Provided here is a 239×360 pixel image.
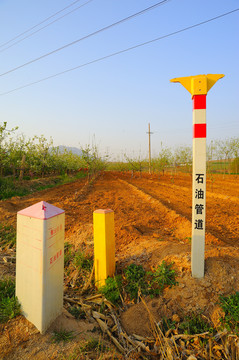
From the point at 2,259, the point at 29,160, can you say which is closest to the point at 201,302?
the point at 2,259

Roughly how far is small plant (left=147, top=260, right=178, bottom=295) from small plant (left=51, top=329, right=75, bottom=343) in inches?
44.3

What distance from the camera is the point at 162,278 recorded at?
3.01 meters

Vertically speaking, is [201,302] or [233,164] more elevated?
[233,164]

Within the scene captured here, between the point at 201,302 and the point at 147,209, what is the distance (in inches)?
174

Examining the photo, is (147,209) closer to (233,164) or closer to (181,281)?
(181,281)

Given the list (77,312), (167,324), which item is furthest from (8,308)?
(167,324)

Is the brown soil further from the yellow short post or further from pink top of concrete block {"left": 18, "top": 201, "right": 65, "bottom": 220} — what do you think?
pink top of concrete block {"left": 18, "top": 201, "right": 65, "bottom": 220}

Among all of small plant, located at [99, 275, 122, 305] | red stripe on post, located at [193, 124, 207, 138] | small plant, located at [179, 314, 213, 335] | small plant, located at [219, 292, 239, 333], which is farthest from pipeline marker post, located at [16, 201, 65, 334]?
red stripe on post, located at [193, 124, 207, 138]

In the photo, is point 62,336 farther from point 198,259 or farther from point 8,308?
point 198,259

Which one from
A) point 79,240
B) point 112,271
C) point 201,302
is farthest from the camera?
point 79,240

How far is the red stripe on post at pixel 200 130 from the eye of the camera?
2.92 metres

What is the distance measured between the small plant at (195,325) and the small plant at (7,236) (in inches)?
142

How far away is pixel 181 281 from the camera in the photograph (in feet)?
9.73

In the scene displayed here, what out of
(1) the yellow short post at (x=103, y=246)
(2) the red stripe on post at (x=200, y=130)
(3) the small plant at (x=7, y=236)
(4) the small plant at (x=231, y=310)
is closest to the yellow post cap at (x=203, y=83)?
(2) the red stripe on post at (x=200, y=130)
